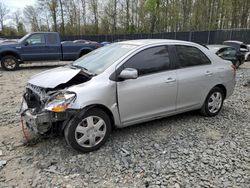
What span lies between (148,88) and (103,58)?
905 millimetres

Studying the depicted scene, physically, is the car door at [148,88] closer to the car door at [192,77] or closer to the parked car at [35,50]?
the car door at [192,77]

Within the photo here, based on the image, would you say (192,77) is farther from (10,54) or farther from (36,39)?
(10,54)

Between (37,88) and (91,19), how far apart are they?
1628 inches

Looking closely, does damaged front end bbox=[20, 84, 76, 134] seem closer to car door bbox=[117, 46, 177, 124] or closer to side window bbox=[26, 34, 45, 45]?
car door bbox=[117, 46, 177, 124]

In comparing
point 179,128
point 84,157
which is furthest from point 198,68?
point 84,157

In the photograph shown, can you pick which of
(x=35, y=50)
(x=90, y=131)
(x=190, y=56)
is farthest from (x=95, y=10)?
(x=90, y=131)

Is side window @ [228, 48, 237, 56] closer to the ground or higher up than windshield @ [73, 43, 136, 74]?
closer to the ground

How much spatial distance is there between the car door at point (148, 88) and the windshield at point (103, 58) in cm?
23

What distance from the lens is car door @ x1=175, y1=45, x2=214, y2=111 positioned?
4.11 meters

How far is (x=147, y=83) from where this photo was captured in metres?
3.67

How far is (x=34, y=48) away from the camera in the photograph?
37.6ft

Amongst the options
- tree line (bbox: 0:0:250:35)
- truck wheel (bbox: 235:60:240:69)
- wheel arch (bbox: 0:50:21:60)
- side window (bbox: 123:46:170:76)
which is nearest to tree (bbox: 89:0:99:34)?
tree line (bbox: 0:0:250:35)

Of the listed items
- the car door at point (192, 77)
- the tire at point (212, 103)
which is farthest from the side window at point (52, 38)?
the tire at point (212, 103)

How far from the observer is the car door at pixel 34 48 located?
1132 centimetres
